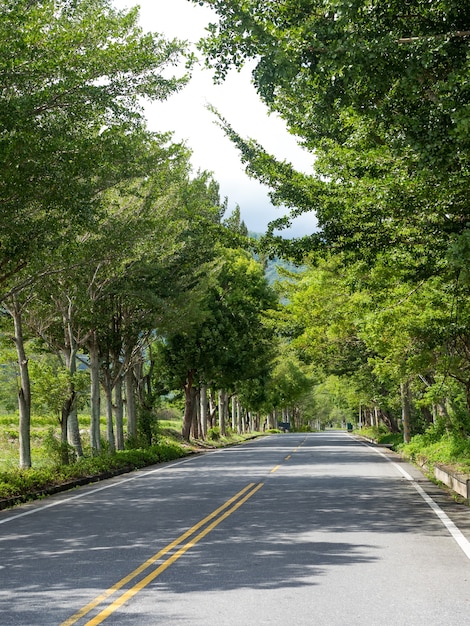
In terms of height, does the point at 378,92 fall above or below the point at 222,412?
above

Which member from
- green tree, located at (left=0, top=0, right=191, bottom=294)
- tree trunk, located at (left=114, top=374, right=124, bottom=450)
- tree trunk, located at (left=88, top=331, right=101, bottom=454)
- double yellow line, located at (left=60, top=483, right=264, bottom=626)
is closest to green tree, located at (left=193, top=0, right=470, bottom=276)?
green tree, located at (left=0, top=0, right=191, bottom=294)

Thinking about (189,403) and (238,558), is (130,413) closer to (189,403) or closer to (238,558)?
(189,403)

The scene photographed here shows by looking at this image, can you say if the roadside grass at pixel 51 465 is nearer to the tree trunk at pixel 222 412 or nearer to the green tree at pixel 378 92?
the green tree at pixel 378 92

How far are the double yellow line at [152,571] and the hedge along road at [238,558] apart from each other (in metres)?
0.02

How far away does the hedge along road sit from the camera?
6.15m

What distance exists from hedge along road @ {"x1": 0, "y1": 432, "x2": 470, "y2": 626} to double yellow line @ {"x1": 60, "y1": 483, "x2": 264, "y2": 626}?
2 centimetres

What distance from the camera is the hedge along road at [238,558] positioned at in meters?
6.15

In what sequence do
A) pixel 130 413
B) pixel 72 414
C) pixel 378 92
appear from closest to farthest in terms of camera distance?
pixel 378 92, pixel 72 414, pixel 130 413

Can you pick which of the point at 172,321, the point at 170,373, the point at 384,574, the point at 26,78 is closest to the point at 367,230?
the point at 26,78

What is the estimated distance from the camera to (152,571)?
774 centimetres

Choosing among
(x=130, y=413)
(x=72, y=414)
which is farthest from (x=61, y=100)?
(x=130, y=413)

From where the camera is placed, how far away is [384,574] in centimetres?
756

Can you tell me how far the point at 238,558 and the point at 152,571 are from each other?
3.62 ft

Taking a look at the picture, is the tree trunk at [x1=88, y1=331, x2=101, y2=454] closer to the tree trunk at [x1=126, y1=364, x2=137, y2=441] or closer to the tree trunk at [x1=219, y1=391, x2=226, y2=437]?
the tree trunk at [x1=126, y1=364, x2=137, y2=441]
